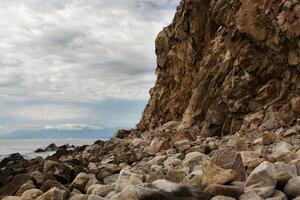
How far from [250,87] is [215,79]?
429cm

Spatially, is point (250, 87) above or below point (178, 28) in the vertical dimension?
below

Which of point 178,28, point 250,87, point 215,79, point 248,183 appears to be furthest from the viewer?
point 178,28

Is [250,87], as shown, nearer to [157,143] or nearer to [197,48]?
[157,143]

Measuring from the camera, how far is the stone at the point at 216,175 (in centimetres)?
902

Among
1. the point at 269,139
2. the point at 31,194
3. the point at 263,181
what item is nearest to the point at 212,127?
the point at 269,139

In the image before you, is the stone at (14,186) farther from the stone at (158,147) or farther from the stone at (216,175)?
the stone at (158,147)

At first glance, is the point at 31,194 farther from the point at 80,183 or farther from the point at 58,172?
the point at 58,172

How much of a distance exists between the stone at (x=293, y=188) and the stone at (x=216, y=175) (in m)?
1.07

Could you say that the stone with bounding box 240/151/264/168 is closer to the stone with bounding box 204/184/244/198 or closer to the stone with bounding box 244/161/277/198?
the stone with bounding box 244/161/277/198

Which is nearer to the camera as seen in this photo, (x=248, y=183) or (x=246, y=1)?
(x=248, y=183)

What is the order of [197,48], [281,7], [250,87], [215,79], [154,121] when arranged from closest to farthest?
[281,7]
[250,87]
[215,79]
[197,48]
[154,121]

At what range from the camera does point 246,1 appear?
1041 inches

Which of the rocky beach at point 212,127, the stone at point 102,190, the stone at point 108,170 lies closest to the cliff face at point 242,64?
the rocky beach at point 212,127

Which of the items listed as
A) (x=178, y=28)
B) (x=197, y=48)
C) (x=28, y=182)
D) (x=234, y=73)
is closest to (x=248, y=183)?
(x=28, y=182)
